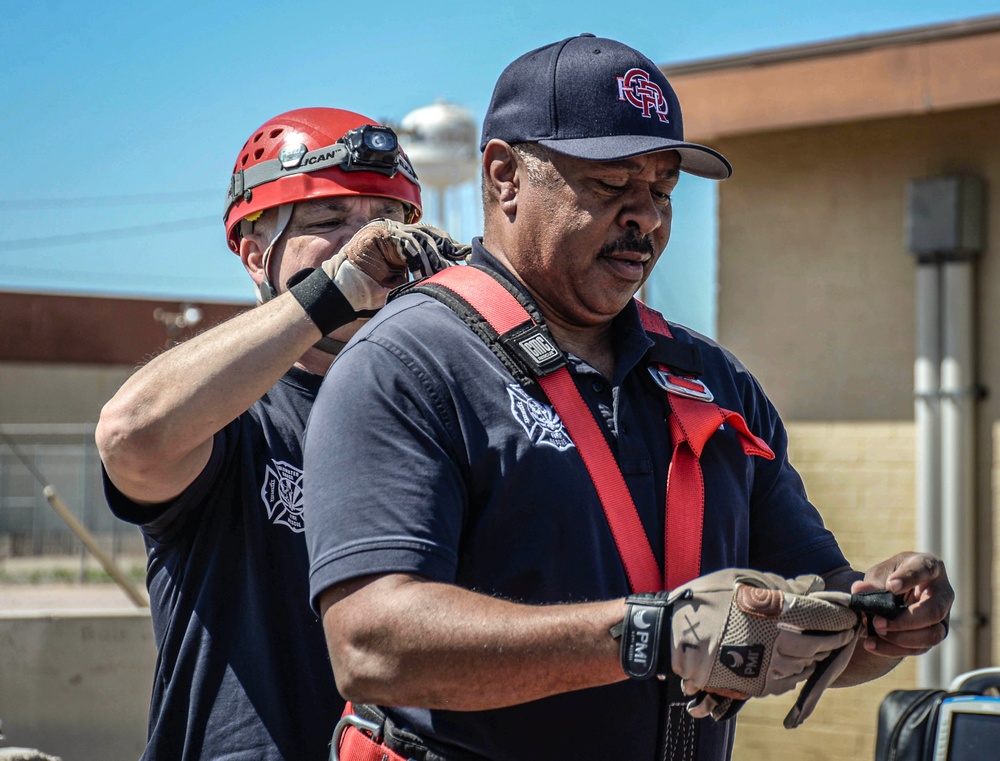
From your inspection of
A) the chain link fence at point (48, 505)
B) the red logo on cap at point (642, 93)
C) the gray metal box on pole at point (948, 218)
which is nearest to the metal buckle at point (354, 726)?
the red logo on cap at point (642, 93)

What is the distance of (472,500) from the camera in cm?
231

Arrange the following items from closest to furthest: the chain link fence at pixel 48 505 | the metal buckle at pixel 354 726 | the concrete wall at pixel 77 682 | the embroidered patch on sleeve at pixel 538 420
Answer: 1. the embroidered patch on sleeve at pixel 538 420
2. the metal buckle at pixel 354 726
3. the concrete wall at pixel 77 682
4. the chain link fence at pixel 48 505

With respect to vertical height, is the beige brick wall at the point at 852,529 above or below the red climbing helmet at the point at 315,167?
below

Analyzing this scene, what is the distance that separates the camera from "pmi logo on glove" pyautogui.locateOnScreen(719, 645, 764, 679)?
78.3 inches

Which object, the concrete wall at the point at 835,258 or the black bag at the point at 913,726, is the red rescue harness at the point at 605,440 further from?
the concrete wall at the point at 835,258

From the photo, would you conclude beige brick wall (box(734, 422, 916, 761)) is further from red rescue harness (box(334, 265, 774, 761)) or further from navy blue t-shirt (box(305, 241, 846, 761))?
navy blue t-shirt (box(305, 241, 846, 761))

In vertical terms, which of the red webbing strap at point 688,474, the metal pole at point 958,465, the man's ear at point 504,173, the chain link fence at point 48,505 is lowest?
the chain link fence at point 48,505

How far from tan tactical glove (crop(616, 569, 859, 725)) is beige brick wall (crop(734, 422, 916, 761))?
653cm

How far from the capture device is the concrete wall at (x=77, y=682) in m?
8.76

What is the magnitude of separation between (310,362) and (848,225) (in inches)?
239

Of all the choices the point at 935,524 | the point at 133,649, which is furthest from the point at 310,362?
the point at 133,649

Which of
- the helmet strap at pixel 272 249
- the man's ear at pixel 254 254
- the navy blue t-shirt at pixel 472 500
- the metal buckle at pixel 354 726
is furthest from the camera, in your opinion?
the man's ear at pixel 254 254

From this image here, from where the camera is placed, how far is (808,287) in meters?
8.79

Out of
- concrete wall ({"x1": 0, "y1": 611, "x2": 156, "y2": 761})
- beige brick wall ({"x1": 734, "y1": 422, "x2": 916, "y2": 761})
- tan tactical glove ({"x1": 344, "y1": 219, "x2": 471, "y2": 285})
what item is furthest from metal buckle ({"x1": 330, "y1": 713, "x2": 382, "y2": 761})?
concrete wall ({"x1": 0, "y1": 611, "x2": 156, "y2": 761})
